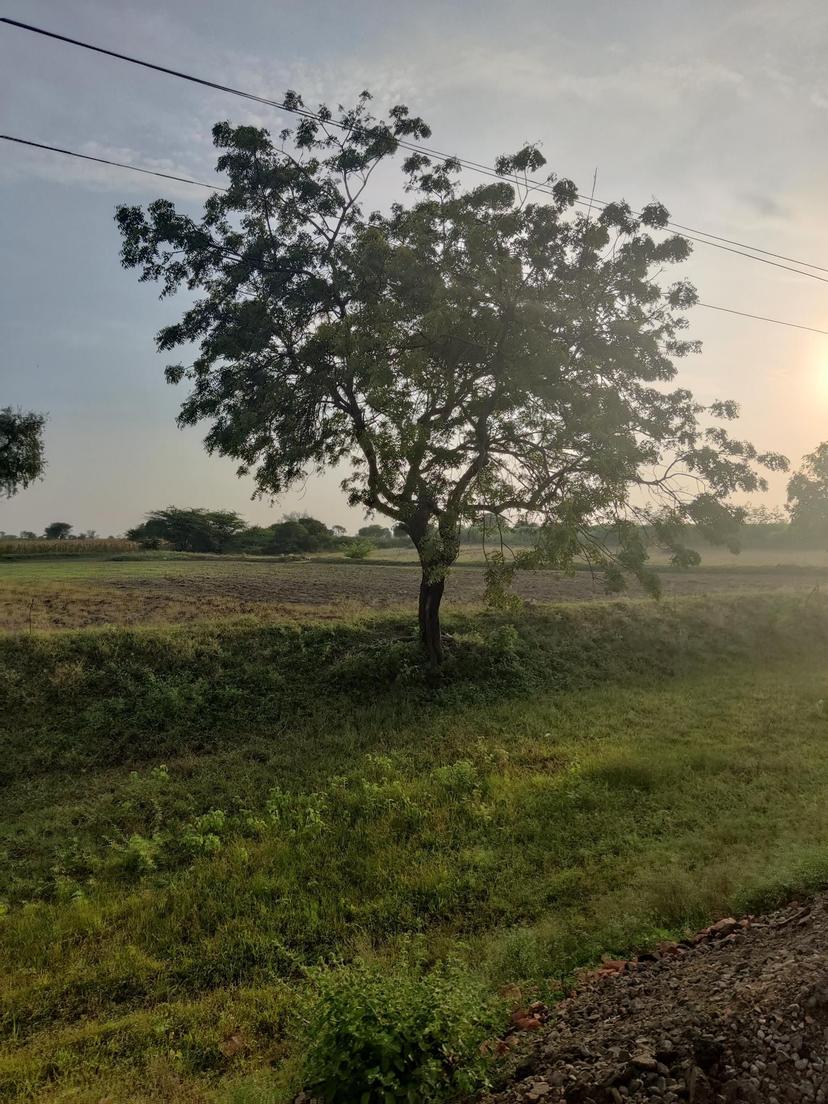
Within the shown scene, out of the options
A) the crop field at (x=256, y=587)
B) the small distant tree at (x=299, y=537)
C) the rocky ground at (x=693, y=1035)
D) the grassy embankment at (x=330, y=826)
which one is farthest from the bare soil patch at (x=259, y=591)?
the small distant tree at (x=299, y=537)

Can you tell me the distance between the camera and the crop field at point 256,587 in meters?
19.8

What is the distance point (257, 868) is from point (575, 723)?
7299mm

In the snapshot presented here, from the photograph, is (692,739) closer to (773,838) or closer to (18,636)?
(773,838)

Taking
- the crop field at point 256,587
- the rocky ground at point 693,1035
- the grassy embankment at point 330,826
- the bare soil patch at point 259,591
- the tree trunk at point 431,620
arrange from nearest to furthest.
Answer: the rocky ground at point 693,1035 < the grassy embankment at point 330,826 < the tree trunk at point 431,620 < the bare soil patch at point 259,591 < the crop field at point 256,587

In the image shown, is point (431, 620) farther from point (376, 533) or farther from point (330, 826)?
point (376, 533)

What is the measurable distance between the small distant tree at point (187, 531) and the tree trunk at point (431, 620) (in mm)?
47325

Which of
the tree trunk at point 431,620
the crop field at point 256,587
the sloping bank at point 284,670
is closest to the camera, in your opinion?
the sloping bank at point 284,670

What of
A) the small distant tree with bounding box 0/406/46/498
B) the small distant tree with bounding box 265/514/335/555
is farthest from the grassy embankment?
the small distant tree with bounding box 265/514/335/555

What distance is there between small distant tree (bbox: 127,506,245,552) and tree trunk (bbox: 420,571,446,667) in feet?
155

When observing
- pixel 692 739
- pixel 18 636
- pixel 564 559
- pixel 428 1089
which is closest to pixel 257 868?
pixel 428 1089

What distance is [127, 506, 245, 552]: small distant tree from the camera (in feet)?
197

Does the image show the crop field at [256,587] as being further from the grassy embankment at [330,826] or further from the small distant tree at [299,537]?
the small distant tree at [299,537]

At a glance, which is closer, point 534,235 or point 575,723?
point 575,723

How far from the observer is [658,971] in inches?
195
